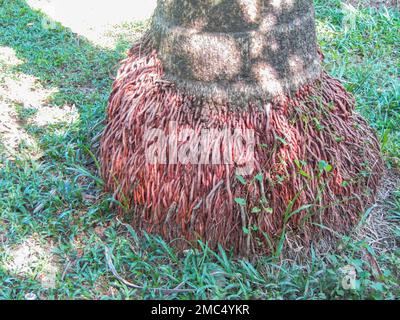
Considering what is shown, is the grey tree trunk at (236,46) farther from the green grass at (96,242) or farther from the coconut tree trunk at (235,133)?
the green grass at (96,242)

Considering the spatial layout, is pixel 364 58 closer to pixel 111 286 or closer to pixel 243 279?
pixel 243 279

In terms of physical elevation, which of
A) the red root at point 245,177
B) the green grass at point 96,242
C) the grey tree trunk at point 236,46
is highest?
the grey tree trunk at point 236,46

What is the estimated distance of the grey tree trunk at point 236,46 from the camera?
2.59m

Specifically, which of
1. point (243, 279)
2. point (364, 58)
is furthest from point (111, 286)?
point (364, 58)

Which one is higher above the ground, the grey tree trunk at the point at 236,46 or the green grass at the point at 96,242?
the grey tree trunk at the point at 236,46

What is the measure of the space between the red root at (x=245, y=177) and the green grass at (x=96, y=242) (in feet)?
0.48

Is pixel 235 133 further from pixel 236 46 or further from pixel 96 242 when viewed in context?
pixel 96 242

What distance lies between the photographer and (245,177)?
8.74 feet

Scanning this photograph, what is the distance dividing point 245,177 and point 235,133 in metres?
0.26

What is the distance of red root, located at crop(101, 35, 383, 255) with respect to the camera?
2676 mm

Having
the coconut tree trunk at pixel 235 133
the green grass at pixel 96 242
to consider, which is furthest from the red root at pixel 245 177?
the green grass at pixel 96 242

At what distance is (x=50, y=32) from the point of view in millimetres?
5332

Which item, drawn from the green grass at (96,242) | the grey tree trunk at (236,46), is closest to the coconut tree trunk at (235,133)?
the grey tree trunk at (236,46)

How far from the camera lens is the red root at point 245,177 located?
268 centimetres
